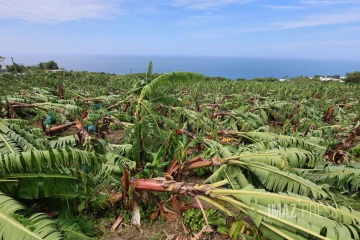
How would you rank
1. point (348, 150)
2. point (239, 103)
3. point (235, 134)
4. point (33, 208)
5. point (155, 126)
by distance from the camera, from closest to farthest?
point (33, 208)
point (155, 126)
point (348, 150)
point (235, 134)
point (239, 103)

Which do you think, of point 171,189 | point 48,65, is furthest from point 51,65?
point 171,189

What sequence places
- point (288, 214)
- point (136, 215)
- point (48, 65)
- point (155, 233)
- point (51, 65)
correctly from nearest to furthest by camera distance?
point (288, 214) → point (155, 233) → point (136, 215) → point (48, 65) → point (51, 65)

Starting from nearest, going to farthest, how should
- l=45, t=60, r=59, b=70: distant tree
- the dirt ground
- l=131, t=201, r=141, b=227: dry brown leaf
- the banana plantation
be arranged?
the banana plantation, the dirt ground, l=131, t=201, r=141, b=227: dry brown leaf, l=45, t=60, r=59, b=70: distant tree

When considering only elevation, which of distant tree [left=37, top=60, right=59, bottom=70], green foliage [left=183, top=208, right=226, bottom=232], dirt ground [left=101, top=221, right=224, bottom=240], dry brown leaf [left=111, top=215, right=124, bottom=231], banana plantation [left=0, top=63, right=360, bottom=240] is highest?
distant tree [left=37, top=60, right=59, bottom=70]

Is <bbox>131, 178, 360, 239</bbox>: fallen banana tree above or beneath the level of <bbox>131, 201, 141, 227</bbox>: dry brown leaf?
above

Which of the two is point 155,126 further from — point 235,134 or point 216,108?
point 216,108

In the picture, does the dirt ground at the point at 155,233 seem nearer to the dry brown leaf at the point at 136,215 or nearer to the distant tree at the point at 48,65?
the dry brown leaf at the point at 136,215

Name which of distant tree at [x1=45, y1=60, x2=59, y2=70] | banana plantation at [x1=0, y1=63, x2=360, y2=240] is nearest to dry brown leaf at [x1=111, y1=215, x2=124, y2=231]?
banana plantation at [x1=0, y1=63, x2=360, y2=240]

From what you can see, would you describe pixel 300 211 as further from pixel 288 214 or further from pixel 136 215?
pixel 136 215

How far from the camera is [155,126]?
3400 millimetres

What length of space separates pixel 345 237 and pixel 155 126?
2396 mm

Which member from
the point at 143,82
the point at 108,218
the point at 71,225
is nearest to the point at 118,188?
the point at 108,218

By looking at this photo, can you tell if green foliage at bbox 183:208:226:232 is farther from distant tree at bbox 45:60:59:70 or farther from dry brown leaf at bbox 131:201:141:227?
distant tree at bbox 45:60:59:70

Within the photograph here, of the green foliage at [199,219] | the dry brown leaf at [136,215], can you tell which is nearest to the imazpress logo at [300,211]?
the green foliage at [199,219]
